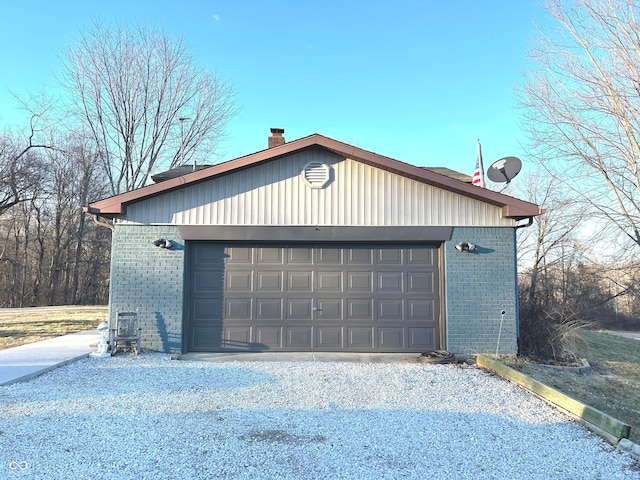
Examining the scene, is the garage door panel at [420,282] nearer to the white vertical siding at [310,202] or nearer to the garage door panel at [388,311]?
the garage door panel at [388,311]

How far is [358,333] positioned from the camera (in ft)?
29.5

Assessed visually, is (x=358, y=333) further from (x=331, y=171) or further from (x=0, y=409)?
(x=0, y=409)

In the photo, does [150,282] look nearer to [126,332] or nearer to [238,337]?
[126,332]

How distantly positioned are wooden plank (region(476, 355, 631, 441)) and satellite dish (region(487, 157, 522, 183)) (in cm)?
446

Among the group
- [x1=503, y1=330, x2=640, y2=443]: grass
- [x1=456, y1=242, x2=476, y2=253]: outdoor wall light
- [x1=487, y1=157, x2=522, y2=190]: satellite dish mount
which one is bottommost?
[x1=503, y1=330, x2=640, y2=443]: grass

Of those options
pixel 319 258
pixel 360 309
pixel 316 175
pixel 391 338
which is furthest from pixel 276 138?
pixel 391 338

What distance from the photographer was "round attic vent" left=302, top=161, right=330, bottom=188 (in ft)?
29.4

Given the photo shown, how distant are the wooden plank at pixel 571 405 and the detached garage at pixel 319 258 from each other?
5.54 ft

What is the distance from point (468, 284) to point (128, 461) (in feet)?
22.8

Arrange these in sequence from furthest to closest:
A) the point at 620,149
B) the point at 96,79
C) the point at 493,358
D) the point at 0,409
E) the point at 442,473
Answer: the point at 96,79 < the point at 620,149 < the point at 493,358 < the point at 0,409 < the point at 442,473

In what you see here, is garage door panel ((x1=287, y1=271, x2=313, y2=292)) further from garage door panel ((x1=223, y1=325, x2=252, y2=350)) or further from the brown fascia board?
the brown fascia board

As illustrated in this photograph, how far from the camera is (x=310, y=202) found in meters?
8.95

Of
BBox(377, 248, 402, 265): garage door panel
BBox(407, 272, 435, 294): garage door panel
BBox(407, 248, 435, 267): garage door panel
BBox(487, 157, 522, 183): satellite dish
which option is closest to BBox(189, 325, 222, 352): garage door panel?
BBox(377, 248, 402, 265): garage door panel

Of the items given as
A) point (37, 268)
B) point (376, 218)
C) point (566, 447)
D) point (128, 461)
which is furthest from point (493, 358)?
point (37, 268)
